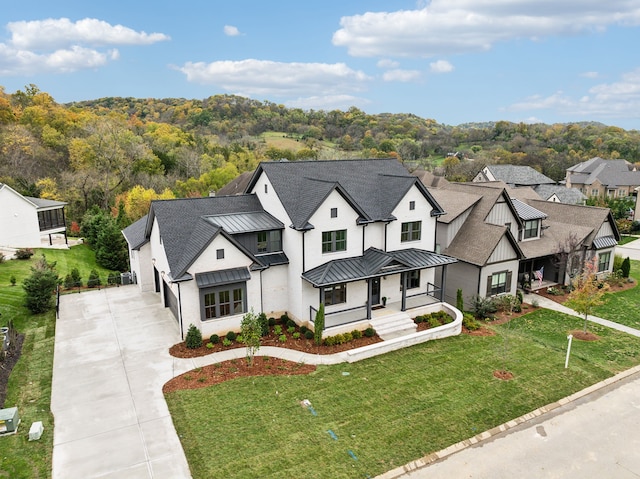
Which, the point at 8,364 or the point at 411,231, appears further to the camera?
the point at 411,231

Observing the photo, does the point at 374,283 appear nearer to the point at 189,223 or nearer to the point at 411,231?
the point at 411,231

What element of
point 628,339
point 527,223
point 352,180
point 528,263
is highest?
point 352,180

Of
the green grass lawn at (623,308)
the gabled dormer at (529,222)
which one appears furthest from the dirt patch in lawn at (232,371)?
the gabled dormer at (529,222)

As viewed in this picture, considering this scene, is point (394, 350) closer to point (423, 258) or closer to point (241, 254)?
point (423, 258)

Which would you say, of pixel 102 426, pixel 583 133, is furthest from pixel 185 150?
pixel 583 133

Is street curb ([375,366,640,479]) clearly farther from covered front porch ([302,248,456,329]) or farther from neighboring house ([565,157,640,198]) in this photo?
neighboring house ([565,157,640,198])

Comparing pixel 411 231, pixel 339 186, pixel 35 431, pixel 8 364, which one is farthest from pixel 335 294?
pixel 8 364

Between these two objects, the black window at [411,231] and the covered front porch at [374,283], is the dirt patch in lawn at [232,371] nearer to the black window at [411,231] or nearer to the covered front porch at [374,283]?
the covered front porch at [374,283]
